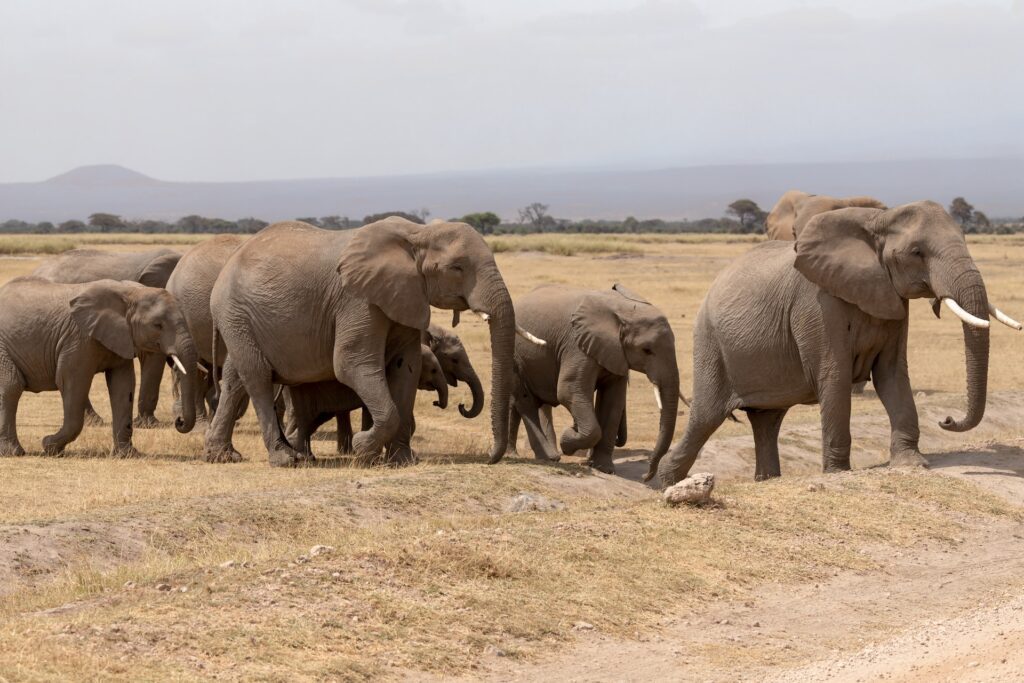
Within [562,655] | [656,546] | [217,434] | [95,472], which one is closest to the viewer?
[562,655]

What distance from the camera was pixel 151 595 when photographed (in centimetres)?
927

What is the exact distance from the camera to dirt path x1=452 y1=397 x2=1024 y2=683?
8.48 meters

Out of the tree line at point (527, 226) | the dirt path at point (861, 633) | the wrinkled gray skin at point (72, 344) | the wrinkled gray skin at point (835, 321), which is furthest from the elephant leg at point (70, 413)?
the tree line at point (527, 226)

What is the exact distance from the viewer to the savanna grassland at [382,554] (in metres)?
8.55

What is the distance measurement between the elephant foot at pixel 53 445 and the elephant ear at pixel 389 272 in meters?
3.60

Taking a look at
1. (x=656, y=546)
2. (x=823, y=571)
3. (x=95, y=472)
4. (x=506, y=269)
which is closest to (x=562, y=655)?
(x=656, y=546)

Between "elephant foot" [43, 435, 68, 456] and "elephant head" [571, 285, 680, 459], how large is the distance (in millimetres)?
5547

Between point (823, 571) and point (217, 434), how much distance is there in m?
7.82

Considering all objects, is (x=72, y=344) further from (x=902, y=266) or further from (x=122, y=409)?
(x=902, y=266)

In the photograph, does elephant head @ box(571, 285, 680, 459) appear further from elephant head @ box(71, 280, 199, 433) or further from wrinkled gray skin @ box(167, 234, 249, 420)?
wrinkled gray skin @ box(167, 234, 249, 420)

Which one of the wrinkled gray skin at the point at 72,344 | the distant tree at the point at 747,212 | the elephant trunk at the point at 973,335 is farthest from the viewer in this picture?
the distant tree at the point at 747,212

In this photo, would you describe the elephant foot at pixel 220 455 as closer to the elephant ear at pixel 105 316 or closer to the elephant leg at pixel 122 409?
the elephant leg at pixel 122 409

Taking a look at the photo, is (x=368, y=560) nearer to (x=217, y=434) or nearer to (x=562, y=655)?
(x=562, y=655)

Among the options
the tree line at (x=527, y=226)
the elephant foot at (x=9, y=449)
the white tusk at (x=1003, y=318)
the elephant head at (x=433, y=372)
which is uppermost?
the white tusk at (x=1003, y=318)
